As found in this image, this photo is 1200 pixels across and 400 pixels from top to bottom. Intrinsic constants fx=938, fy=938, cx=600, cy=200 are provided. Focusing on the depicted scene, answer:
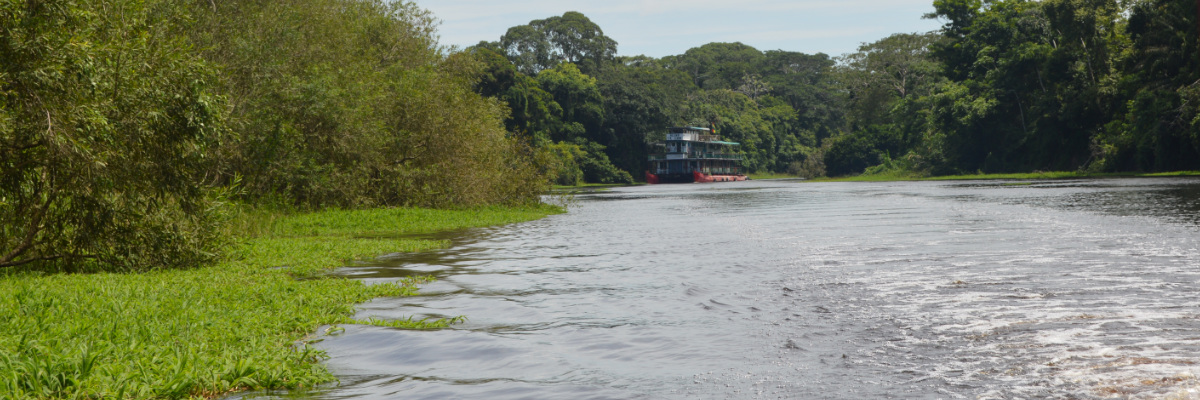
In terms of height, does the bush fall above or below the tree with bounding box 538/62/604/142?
below

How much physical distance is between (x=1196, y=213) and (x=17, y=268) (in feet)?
92.2

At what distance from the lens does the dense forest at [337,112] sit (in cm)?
1366

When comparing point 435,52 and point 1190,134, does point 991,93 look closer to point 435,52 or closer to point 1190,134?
point 1190,134

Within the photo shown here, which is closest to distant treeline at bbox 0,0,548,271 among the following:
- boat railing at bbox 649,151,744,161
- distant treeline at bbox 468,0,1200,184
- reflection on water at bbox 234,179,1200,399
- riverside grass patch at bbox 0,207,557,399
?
riverside grass patch at bbox 0,207,557,399

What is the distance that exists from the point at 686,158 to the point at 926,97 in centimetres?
3767

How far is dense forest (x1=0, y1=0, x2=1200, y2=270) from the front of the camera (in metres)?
13.7

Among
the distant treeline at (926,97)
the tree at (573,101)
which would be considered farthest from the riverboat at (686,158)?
the tree at (573,101)

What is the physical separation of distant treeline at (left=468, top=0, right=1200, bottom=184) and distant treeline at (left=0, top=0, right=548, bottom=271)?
35171 millimetres

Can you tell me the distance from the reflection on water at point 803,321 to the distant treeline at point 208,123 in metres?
3.89

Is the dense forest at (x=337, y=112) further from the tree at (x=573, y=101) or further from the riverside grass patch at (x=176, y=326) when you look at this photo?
the tree at (x=573, y=101)

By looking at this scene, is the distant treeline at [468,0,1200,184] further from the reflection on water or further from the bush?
the bush

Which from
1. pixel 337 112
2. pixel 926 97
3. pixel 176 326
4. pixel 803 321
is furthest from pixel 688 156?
pixel 176 326

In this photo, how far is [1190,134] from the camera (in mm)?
62344

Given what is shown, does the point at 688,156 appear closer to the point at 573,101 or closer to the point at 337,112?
the point at 573,101
